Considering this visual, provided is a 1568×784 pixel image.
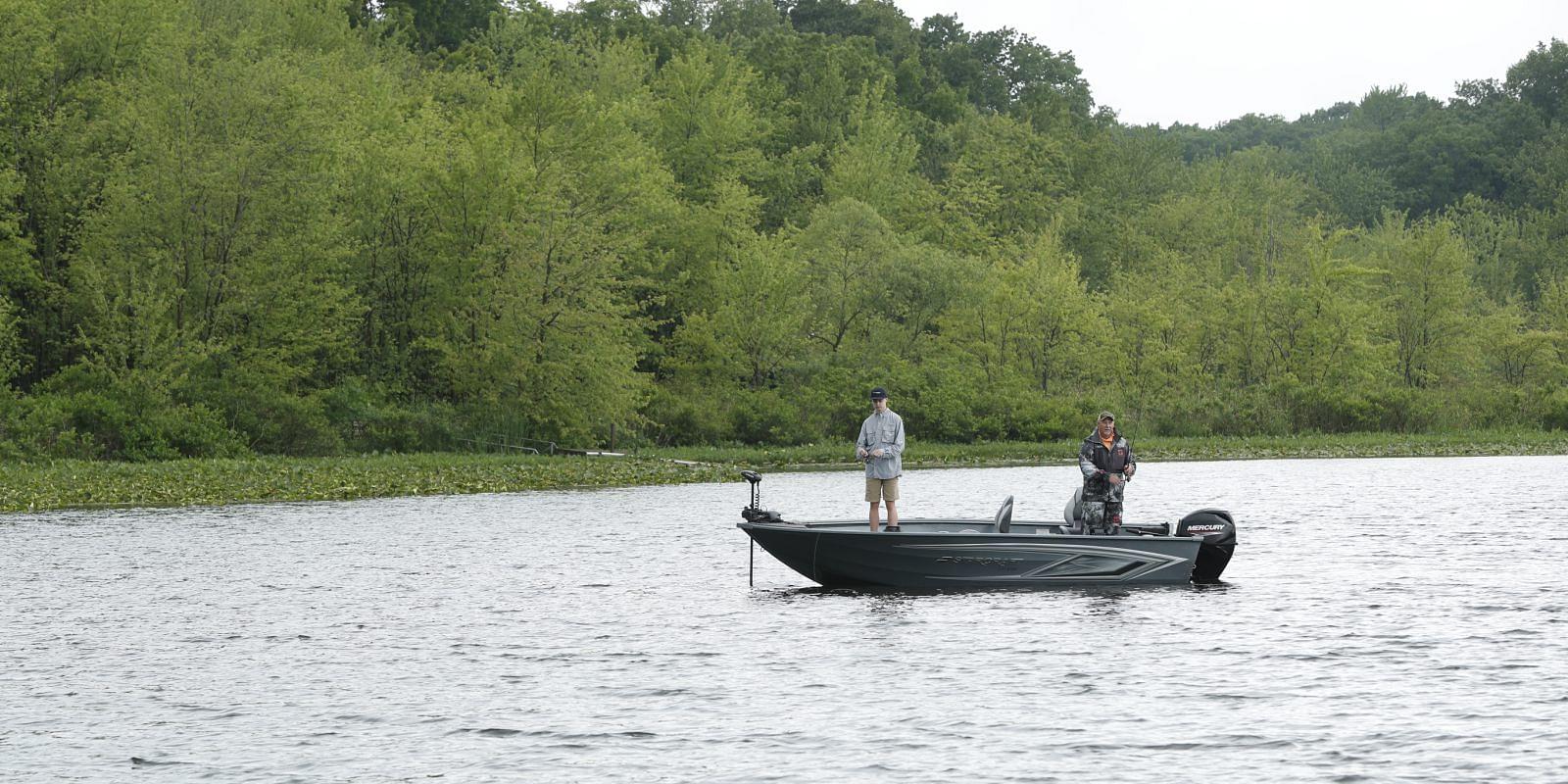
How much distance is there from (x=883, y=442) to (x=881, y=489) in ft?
3.14

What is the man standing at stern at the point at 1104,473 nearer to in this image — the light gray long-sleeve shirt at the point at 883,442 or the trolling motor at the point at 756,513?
the light gray long-sleeve shirt at the point at 883,442

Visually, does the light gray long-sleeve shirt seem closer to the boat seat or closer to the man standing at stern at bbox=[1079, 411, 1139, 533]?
the boat seat

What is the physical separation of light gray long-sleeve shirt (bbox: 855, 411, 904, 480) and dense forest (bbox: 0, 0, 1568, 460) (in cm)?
3112

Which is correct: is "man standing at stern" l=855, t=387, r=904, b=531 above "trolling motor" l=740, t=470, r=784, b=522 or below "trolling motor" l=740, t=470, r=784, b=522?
above

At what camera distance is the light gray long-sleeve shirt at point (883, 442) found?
24.5 metres

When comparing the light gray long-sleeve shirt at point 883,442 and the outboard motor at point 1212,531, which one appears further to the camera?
the outboard motor at point 1212,531

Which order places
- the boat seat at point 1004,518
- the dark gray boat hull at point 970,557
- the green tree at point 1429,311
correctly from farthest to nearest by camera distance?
the green tree at point 1429,311 < the boat seat at point 1004,518 < the dark gray boat hull at point 970,557

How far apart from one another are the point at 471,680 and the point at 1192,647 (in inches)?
336

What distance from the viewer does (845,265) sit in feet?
261

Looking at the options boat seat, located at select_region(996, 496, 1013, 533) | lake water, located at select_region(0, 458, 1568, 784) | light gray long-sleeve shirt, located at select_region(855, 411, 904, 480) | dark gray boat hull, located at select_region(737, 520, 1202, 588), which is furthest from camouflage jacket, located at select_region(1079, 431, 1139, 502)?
light gray long-sleeve shirt, located at select_region(855, 411, 904, 480)

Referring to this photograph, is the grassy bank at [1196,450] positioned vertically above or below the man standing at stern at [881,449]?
below

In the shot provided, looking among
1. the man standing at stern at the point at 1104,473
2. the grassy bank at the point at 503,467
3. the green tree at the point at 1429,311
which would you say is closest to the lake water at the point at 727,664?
the man standing at stern at the point at 1104,473

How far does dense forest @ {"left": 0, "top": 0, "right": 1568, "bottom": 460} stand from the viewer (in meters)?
55.7

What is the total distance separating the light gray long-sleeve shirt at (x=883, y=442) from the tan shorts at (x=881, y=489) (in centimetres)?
11
